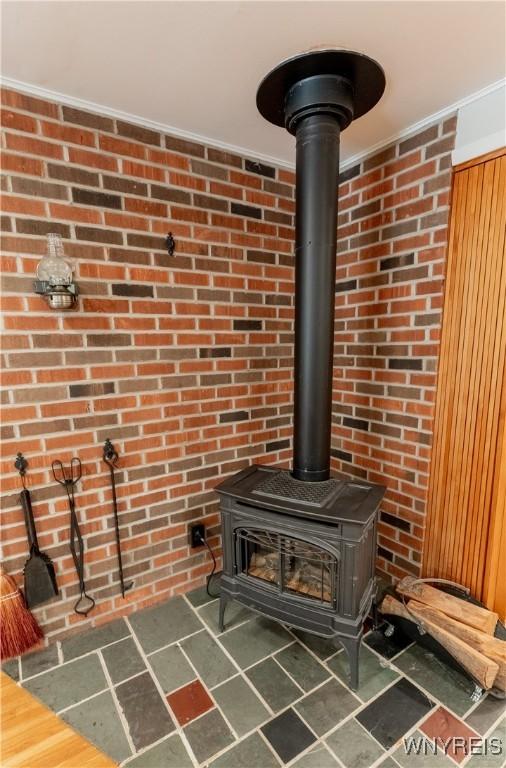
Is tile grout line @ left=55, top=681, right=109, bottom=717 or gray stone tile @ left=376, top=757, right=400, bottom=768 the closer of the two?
gray stone tile @ left=376, top=757, right=400, bottom=768

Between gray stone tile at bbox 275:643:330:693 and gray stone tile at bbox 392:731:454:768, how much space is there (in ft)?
1.12

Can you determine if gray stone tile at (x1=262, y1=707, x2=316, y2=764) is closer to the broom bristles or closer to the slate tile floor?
the slate tile floor

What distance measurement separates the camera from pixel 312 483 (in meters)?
1.61

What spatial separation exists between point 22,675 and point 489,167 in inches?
110

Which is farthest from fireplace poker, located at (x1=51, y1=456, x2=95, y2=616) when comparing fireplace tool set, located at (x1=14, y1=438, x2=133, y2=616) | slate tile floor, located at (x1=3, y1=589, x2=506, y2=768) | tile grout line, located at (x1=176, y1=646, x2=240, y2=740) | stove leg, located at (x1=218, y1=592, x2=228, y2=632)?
stove leg, located at (x1=218, y1=592, x2=228, y2=632)

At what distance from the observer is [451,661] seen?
4.81ft

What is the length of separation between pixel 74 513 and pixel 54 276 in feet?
3.38

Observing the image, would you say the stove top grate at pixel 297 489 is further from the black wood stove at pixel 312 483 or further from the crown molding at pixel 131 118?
the crown molding at pixel 131 118

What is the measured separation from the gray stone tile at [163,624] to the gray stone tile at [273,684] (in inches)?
14.6

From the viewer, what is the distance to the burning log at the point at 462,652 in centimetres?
133

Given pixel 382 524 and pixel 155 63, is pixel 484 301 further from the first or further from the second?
pixel 155 63

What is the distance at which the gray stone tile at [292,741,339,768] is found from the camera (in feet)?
3.83

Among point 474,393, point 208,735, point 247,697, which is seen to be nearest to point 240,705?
point 247,697

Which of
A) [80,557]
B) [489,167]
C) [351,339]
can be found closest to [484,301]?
[489,167]
